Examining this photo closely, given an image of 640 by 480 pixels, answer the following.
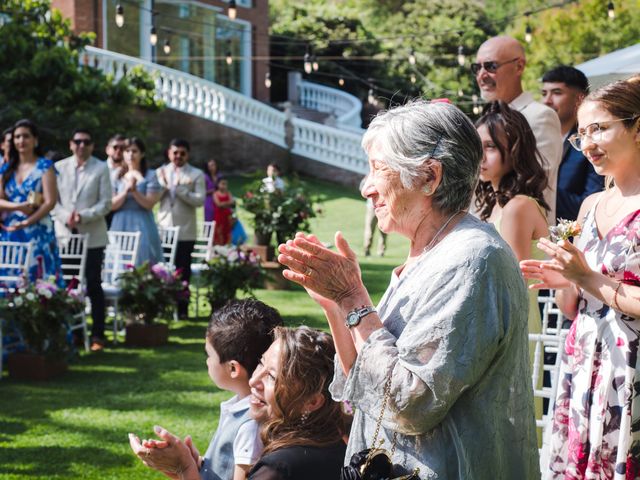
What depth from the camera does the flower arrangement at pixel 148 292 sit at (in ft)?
29.6

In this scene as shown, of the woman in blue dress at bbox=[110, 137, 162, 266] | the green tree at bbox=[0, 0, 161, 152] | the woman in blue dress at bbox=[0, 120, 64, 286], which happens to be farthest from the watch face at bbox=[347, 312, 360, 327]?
the green tree at bbox=[0, 0, 161, 152]

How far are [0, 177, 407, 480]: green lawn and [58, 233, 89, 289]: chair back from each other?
2.34 feet

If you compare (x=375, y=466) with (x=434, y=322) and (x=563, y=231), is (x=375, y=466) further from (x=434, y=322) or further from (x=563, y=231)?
(x=563, y=231)

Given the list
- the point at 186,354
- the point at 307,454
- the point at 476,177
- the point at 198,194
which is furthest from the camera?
the point at 198,194

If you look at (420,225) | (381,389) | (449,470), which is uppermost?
(420,225)

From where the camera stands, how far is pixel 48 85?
15570mm

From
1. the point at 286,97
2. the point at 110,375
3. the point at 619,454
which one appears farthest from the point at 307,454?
the point at 286,97

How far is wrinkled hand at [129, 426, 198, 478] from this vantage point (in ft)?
9.60

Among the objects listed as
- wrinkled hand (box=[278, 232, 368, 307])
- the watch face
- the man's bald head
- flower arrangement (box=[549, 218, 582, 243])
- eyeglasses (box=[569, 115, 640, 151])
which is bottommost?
the watch face

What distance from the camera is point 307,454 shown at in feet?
8.91

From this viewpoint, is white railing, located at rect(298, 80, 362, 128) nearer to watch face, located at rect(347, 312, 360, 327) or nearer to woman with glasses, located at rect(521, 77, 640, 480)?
woman with glasses, located at rect(521, 77, 640, 480)

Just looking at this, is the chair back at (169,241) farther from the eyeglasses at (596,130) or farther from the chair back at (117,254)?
the eyeglasses at (596,130)

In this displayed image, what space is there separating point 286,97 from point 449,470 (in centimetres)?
3235

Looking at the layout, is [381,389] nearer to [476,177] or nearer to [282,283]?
[476,177]
